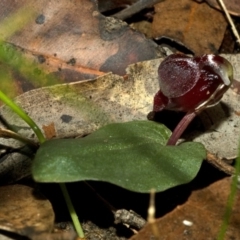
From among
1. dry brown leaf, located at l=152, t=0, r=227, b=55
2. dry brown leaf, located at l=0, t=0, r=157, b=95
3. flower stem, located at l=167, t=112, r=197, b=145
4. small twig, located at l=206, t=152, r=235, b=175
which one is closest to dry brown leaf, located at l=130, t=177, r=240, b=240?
small twig, located at l=206, t=152, r=235, b=175

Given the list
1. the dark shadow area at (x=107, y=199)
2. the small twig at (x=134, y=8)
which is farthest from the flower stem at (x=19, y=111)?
the small twig at (x=134, y=8)

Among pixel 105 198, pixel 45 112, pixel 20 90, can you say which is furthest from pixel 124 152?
pixel 20 90

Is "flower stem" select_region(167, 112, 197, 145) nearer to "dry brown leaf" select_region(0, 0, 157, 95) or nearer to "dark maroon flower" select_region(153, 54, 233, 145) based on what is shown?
"dark maroon flower" select_region(153, 54, 233, 145)

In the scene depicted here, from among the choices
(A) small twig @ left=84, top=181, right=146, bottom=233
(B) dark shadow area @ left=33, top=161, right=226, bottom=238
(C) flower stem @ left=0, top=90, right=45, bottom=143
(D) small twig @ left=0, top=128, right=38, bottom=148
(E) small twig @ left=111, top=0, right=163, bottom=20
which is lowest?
(B) dark shadow area @ left=33, top=161, right=226, bottom=238

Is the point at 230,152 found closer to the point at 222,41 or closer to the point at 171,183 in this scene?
the point at 171,183

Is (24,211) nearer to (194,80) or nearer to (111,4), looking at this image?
(194,80)

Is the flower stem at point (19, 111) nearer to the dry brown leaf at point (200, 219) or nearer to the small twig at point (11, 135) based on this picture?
the small twig at point (11, 135)
